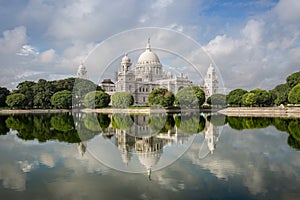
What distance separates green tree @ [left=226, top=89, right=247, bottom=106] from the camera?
6358cm

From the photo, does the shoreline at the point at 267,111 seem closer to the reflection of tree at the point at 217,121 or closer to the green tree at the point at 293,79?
the reflection of tree at the point at 217,121

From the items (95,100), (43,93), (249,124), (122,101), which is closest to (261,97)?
(122,101)

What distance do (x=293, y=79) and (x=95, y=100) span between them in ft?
123

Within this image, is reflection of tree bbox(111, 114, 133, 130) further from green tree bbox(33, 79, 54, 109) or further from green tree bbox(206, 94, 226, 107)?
green tree bbox(33, 79, 54, 109)

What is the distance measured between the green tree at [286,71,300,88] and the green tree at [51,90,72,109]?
4253 cm

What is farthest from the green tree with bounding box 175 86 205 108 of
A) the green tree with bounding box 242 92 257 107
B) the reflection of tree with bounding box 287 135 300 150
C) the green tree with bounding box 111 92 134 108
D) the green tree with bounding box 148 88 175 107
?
Answer: the reflection of tree with bounding box 287 135 300 150

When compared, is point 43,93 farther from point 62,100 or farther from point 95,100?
point 95,100

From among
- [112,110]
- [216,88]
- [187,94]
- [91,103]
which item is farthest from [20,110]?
[216,88]

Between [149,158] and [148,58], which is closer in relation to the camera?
[149,158]

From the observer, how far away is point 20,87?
221 feet

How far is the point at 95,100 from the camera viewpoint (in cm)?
→ 5750

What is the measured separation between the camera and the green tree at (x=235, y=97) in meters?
63.6

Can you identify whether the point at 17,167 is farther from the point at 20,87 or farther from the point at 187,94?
the point at 20,87

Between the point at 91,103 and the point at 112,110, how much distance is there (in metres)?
5.23
